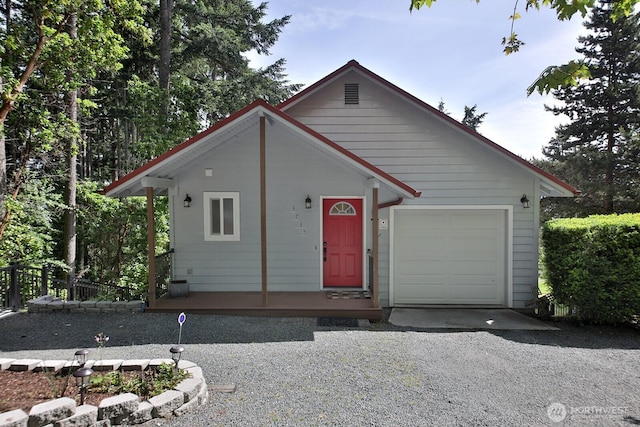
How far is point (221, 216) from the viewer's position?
26.4ft

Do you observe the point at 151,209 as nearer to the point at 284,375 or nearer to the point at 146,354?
the point at 146,354

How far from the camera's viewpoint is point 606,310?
6.31m

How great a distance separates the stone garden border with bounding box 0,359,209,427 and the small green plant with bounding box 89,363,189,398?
99 millimetres

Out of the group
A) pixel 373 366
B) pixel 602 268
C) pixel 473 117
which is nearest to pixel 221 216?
pixel 373 366

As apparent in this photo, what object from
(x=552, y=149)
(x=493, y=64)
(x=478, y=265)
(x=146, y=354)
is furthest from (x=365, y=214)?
(x=552, y=149)

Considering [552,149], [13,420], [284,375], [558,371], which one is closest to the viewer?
[13,420]

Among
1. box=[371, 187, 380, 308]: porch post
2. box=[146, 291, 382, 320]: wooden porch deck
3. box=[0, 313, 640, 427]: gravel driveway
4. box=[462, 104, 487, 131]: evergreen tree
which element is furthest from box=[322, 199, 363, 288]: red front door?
box=[462, 104, 487, 131]: evergreen tree

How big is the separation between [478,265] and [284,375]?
568 centimetres

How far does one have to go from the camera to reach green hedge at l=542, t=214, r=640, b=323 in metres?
6.12

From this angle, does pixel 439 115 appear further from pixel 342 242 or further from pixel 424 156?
pixel 342 242

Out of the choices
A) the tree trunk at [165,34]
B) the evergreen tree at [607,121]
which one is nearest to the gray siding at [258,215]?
the tree trunk at [165,34]

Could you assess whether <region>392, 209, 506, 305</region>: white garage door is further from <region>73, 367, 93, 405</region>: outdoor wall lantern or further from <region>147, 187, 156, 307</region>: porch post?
<region>73, 367, 93, 405</region>: outdoor wall lantern

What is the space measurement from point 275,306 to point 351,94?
16.9 feet

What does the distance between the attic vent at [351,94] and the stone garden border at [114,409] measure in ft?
21.8
